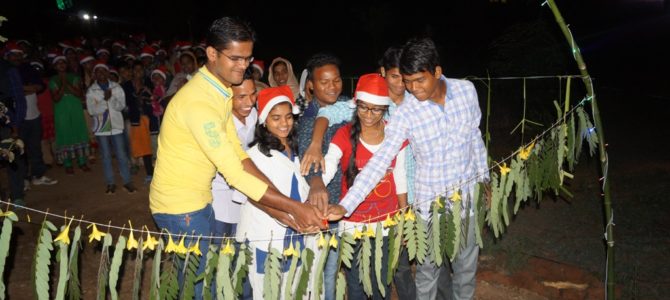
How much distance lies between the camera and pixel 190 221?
100 inches

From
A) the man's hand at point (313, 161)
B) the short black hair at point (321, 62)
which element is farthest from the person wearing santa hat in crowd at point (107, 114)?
the man's hand at point (313, 161)

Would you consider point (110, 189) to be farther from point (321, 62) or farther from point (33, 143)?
point (321, 62)

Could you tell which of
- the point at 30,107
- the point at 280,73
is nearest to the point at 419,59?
the point at 280,73

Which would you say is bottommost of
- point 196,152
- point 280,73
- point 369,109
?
point 196,152

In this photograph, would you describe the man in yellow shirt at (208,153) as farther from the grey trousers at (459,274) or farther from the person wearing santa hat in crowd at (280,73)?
the person wearing santa hat in crowd at (280,73)

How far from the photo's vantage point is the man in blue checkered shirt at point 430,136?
269 centimetres

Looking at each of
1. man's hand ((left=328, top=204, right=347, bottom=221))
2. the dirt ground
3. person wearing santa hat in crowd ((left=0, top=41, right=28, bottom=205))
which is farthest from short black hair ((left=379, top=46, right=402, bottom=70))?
person wearing santa hat in crowd ((left=0, top=41, right=28, bottom=205))

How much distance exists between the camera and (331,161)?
2807mm

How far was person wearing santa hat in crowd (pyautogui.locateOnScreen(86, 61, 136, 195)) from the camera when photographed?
234 inches

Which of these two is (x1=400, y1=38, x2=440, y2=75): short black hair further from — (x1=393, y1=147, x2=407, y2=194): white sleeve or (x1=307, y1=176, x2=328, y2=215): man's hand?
(x1=307, y1=176, x2=328, y2=215): man's hand

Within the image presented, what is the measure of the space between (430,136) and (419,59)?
1.51ft

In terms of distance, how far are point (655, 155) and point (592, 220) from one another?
3227 mm

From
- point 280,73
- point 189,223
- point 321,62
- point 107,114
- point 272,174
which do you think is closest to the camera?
point 189,223

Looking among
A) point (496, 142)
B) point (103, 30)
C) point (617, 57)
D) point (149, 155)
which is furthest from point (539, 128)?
point (103, 30)
